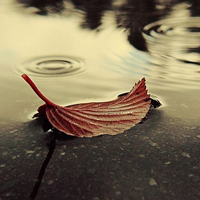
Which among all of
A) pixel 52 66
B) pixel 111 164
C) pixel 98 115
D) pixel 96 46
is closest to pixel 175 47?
pixel 96 46

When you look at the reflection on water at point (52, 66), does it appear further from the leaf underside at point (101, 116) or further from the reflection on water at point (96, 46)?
the leaf underside at point (101, 116)

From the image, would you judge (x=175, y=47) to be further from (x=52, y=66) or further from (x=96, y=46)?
(x=52, y=66)

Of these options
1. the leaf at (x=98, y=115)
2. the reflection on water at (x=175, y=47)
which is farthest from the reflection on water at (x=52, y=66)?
the leaf at (x=98, y=115)

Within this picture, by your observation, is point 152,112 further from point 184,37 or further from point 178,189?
point 184,37

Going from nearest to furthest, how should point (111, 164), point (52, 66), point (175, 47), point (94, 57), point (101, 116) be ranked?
point (111, 164)
point (101, 116)
point (52, 66)
point (94, 57)
point (175, 47)

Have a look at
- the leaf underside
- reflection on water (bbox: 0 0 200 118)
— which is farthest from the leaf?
reflection on water (bbox: 0 0 200 118)

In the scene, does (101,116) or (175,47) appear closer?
(101,116)

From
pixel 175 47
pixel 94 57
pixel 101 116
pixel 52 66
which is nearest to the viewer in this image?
pixel 101 116

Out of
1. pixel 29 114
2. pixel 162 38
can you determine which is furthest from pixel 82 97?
pixel 162 38
